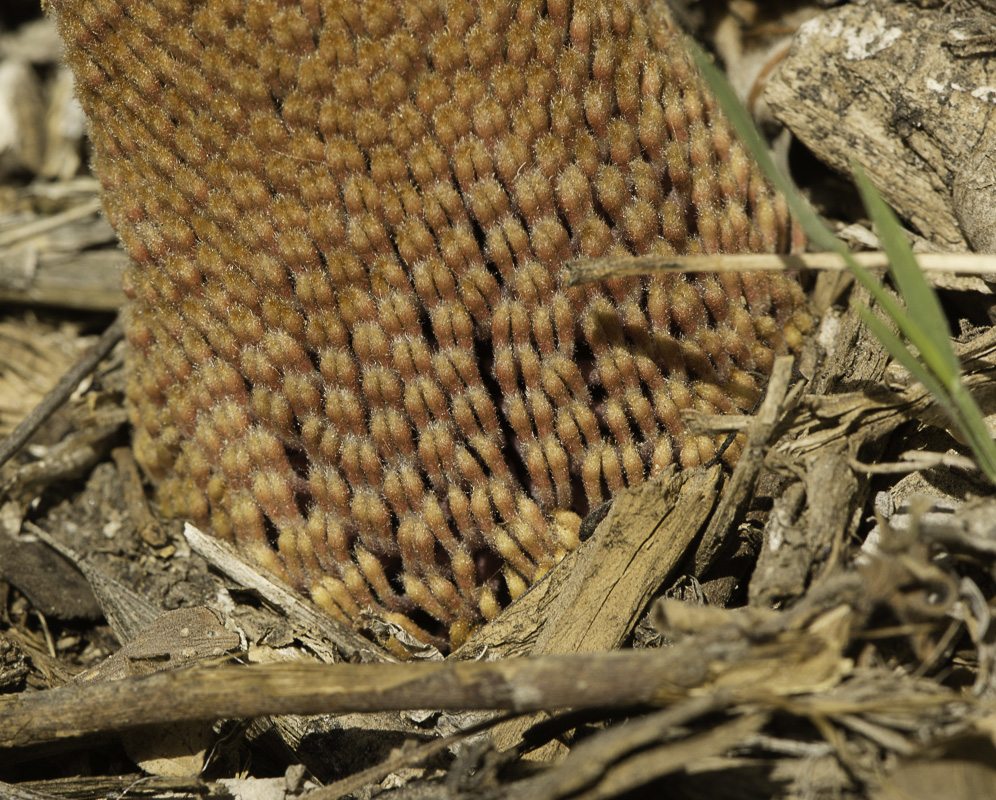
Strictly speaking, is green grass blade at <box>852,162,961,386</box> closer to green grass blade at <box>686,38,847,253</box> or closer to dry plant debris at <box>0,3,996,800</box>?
green grass blade at <box>686,38,847,253</box>

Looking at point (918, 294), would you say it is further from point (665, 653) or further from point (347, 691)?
point (347, 691)

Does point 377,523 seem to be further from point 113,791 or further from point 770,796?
point 770,796

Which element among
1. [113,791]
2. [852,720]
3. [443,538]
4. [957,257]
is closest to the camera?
[852,720]

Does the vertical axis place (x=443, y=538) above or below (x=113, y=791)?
above

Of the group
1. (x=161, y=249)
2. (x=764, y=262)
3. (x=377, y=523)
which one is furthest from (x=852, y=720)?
(x=161, y=249)

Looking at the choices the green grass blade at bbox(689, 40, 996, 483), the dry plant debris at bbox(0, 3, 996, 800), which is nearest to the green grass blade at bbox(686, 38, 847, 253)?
the green grass blade at bbox(689, 40, 996, 483)

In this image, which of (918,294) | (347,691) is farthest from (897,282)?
(347,691)

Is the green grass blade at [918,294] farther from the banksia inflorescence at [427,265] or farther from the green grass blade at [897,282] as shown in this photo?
the banksia inflorescence at [427,265]

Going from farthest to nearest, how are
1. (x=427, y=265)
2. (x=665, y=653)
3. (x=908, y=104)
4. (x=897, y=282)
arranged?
1. (x=908, y=104)
2. (x=427, y=265)
3. (x=897, y=282)
4. (x=665, y=653)
